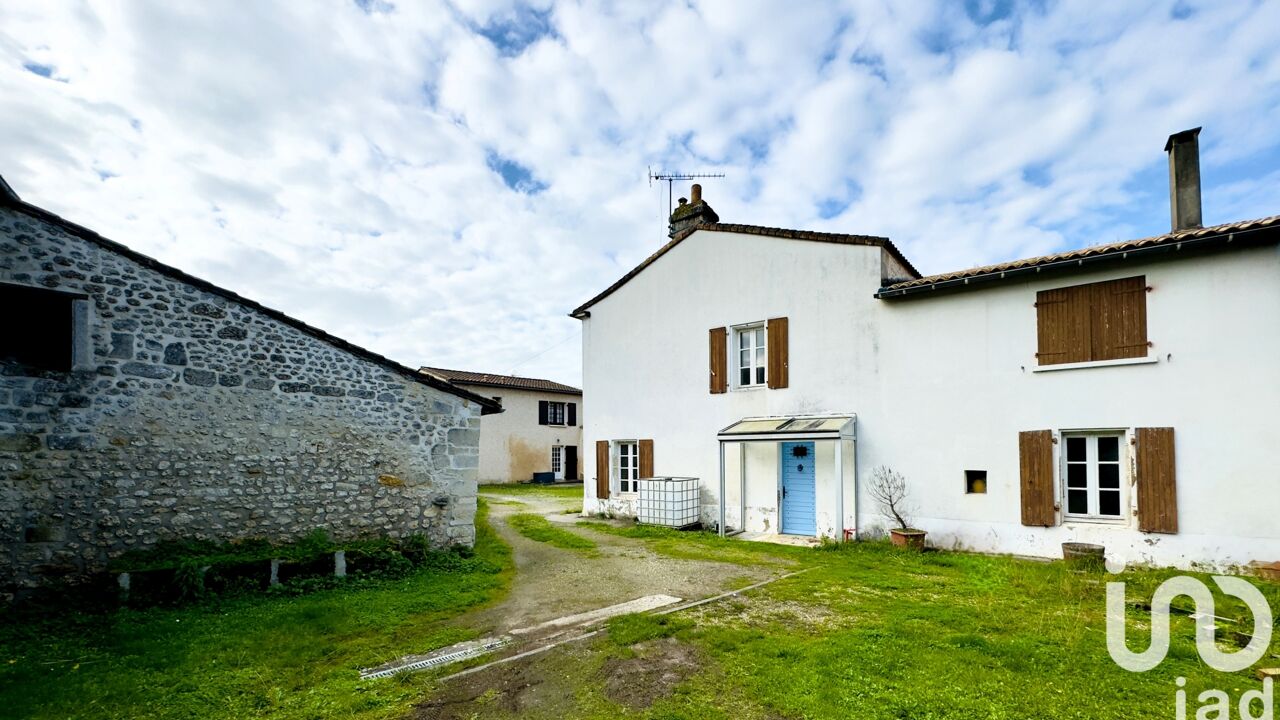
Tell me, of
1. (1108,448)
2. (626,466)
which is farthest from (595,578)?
(1108,448)

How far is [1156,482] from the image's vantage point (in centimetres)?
800

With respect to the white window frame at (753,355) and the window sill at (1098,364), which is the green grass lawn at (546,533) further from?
the window sill at (1098,364)

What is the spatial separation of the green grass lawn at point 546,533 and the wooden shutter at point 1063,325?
7.90 meters

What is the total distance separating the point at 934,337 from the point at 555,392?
60.3 ft

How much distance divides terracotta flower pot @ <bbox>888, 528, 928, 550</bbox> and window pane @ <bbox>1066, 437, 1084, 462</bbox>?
7.94ft

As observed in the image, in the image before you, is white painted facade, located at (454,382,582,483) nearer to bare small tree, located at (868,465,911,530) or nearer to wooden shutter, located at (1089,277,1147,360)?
bare small tree, located at (868,465,911,530)

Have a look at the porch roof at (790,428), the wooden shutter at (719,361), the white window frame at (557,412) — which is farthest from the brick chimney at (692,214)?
the white window frame at (557,412)

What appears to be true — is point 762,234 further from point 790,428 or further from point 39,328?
point 39,328

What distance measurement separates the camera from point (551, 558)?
9445mm

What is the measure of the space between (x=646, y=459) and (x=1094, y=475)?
26.8ft

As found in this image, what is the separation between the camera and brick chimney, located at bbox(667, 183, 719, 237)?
1409cm

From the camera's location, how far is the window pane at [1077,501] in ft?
28.4

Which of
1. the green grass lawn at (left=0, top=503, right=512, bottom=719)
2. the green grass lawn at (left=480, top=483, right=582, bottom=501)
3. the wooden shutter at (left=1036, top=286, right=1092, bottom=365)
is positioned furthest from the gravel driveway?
the green grass lawn at (left=480, top=483, right=582, bottom=501)

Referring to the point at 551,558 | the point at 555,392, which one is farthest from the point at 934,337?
the point at 555,392
